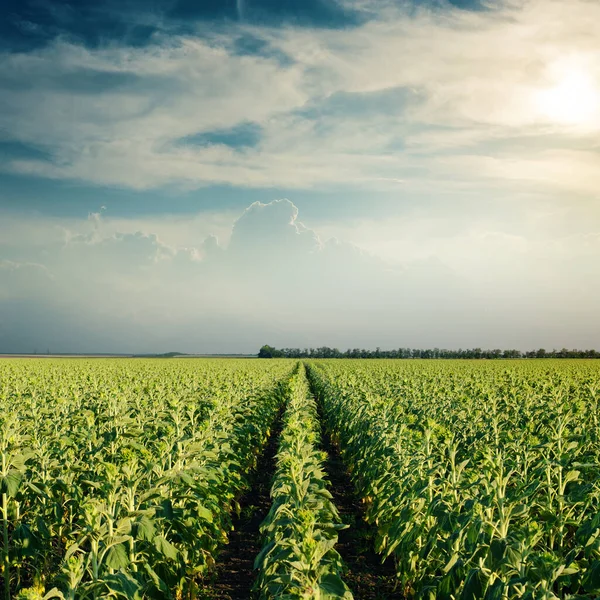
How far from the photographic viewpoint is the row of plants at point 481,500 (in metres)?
4.06

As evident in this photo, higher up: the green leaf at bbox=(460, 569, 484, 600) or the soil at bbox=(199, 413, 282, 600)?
the green leaf at bbox=(460, 569, 484, 600)

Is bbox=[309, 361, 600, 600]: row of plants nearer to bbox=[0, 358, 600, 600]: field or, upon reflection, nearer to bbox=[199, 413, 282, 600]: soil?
bbox=[0, 358, 600, 600]: field

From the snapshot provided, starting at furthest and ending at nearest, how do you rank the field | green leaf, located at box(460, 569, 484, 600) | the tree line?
the tree line, the field, green leaf, located at box(460, 569, 484, 600)

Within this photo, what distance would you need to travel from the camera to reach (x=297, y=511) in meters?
5.36

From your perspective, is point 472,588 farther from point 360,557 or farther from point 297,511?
point 360,557

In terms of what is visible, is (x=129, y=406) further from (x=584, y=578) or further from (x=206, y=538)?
(x=584, y=578)

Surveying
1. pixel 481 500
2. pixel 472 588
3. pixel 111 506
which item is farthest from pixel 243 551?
pixel 472 588

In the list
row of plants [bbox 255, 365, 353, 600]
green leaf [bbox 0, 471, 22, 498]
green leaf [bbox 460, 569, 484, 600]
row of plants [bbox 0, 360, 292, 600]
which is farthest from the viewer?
green leaf [bbox 0, 471, 22, 498]

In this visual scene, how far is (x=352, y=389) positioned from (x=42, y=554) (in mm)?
12400

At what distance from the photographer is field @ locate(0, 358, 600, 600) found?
422cm

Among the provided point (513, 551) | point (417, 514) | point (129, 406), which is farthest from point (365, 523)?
point (513, 551)

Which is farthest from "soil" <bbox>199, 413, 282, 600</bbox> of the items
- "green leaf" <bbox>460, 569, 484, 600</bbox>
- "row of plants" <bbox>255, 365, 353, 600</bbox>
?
"green leaf" <bbox>460, 569, 484, 600</bbox>

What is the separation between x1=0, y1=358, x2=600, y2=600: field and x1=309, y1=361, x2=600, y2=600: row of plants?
32 mm

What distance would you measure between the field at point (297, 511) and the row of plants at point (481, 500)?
0.03 meters
